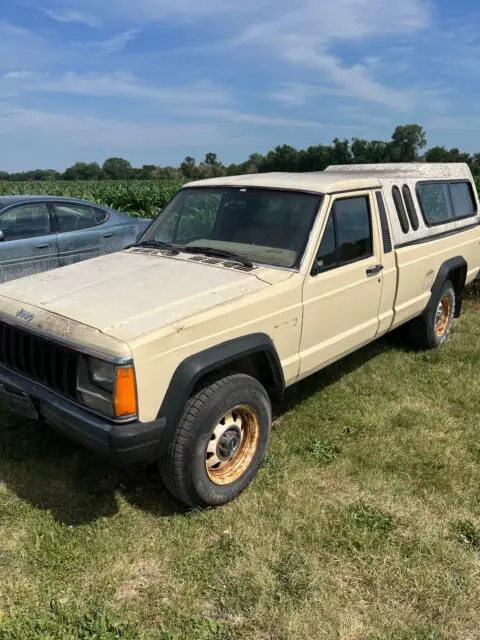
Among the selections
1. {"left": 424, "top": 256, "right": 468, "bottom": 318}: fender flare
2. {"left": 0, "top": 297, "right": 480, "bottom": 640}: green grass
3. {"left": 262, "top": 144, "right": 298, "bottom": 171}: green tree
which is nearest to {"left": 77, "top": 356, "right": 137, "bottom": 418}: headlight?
{"left": 0, "top": 297, "right": 480, "bottom": 640}: green grass

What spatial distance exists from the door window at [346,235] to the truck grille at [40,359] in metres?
1.82

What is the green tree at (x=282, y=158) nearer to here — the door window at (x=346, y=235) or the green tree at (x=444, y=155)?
the green tree at (x=444, y=155)

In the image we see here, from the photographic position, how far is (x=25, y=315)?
311cm

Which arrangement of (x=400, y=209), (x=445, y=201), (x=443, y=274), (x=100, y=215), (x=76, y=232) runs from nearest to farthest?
(x=400, y=209), (x=443, y=274), (x=445, y=201), (x=76, y=232), (x=100, y=215)

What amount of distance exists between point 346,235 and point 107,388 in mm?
2261

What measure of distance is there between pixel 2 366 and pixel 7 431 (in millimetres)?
1016

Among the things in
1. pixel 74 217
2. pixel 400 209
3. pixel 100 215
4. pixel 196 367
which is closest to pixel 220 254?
pixel 196 367

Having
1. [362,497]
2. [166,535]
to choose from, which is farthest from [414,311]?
[166,535]

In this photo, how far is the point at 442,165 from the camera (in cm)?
609

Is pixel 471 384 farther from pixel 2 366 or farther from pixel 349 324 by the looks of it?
pixel 2 366

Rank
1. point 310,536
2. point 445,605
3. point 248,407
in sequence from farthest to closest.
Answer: point 248,407
point 310,536
point 445,605

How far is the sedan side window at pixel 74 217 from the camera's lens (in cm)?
743

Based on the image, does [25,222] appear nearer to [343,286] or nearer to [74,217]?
[74,217]

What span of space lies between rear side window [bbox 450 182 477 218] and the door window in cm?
224
